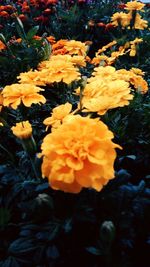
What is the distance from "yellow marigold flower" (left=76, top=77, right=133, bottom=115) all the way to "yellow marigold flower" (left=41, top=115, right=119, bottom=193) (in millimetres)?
163

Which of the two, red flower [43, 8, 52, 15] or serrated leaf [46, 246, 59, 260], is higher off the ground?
serrated leaf [46, 246, 59, 260]

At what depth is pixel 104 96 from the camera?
38.4 inches

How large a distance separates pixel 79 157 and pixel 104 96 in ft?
1.04

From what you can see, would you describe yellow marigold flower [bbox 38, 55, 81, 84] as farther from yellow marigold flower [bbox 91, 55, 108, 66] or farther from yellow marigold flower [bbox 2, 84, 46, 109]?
yellow marigold flower [bbox 91, 55, 108, 66]

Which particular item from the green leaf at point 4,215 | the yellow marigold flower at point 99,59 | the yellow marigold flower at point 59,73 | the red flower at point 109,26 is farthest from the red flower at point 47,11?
the green leaf at point 4,215

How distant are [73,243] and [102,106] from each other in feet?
1.13

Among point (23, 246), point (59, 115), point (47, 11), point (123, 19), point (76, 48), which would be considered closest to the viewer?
point (23, 246)

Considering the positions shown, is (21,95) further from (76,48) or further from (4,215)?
(76,48)

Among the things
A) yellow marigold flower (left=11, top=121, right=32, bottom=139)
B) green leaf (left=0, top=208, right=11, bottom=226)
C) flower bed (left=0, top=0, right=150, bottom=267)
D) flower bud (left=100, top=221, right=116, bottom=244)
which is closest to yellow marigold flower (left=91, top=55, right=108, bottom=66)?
flower bed (left=0, top=0, right=150, bottom=267)

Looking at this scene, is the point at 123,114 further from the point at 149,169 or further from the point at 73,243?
the point at 73,243

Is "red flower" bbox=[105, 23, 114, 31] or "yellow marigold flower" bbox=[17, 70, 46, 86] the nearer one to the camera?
"yellow marigold flower" bbox=[17, 70, 46, 86]

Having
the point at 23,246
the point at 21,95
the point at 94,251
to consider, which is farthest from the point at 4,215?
the point at 21,95

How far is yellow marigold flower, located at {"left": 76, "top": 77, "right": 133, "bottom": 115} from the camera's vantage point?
0.91 m

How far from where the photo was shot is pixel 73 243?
2.79 feet
